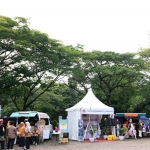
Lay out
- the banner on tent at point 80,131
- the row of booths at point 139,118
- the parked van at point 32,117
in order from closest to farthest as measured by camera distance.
Result: the parked van at point 32,117
the banner on tent at point 80,131
the row of booths at point 139,118

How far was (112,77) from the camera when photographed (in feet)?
88.1

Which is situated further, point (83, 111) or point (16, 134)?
point (83, 111)

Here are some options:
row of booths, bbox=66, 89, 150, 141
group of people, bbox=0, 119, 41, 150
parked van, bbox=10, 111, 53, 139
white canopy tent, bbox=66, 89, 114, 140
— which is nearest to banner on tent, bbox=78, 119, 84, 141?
row of booths, bbox=66, 89, 150, 141

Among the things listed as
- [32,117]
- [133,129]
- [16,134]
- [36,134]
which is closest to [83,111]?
[32,117]

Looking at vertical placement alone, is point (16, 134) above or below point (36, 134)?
above

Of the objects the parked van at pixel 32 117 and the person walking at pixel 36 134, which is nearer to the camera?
the person walking at pixel 36 134

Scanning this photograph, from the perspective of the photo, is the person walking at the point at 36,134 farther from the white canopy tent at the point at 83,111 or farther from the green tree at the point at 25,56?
the green tree at the point at 25,56

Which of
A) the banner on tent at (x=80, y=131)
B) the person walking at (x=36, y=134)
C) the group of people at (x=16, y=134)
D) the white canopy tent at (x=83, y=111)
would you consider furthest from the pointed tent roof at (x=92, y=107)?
the group of people at (x=16, y=134)

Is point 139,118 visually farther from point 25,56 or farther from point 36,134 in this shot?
point 25,56

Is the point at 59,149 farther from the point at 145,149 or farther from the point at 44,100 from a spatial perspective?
the point at 44,100

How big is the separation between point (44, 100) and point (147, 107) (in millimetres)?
11595

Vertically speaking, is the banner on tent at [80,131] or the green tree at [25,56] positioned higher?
the green tree at [25,56]

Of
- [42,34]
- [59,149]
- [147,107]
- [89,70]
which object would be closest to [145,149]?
[59,149]

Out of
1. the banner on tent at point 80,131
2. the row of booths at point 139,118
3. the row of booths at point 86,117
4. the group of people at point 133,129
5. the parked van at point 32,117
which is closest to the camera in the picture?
the parked van at point 32,117
